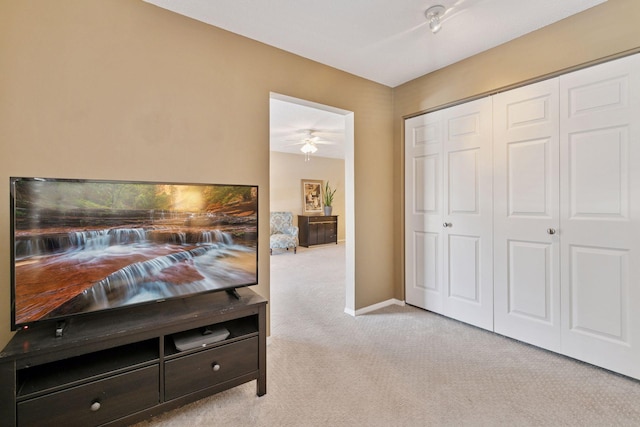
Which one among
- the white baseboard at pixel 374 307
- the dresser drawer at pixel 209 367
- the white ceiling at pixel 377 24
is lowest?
the white baseboard at pixel 374 307

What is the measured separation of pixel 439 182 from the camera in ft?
9.72

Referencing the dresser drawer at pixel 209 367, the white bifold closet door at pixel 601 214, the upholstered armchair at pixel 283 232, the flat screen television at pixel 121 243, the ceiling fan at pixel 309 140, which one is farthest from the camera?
the upholstered armchair at pixel 283 232

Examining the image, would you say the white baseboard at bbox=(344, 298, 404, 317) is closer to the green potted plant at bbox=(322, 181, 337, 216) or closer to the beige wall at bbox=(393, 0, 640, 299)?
the beige wall at bbox=(393, 0, 640, 299)

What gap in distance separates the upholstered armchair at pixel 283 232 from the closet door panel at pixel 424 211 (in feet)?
12.2

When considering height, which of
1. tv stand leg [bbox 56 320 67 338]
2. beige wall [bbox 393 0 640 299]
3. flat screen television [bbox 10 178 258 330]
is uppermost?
beige wall [bbox 393 0 640 299]

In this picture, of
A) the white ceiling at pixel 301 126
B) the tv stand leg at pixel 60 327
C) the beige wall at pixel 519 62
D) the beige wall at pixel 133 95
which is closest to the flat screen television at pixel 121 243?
the tv stand leg at pixel 60 327

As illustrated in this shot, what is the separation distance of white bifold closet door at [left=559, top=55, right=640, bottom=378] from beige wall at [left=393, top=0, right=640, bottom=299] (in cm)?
13

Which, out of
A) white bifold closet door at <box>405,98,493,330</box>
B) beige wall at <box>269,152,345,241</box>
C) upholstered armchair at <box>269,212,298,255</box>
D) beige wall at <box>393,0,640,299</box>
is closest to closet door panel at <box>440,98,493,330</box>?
white bifold closet door at <box>405,98,493,330</box>

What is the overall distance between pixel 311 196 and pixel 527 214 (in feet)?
20.0

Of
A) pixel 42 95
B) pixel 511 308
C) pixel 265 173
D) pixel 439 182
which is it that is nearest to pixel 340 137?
pixel 439 182

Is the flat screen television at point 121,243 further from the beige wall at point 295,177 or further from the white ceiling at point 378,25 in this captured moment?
the beige wall at point 295,177

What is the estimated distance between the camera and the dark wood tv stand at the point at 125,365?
128cm

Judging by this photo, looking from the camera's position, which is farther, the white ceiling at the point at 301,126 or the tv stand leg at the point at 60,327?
the white ceiling at the point at 301,126

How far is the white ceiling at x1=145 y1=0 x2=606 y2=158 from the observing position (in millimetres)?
1949
